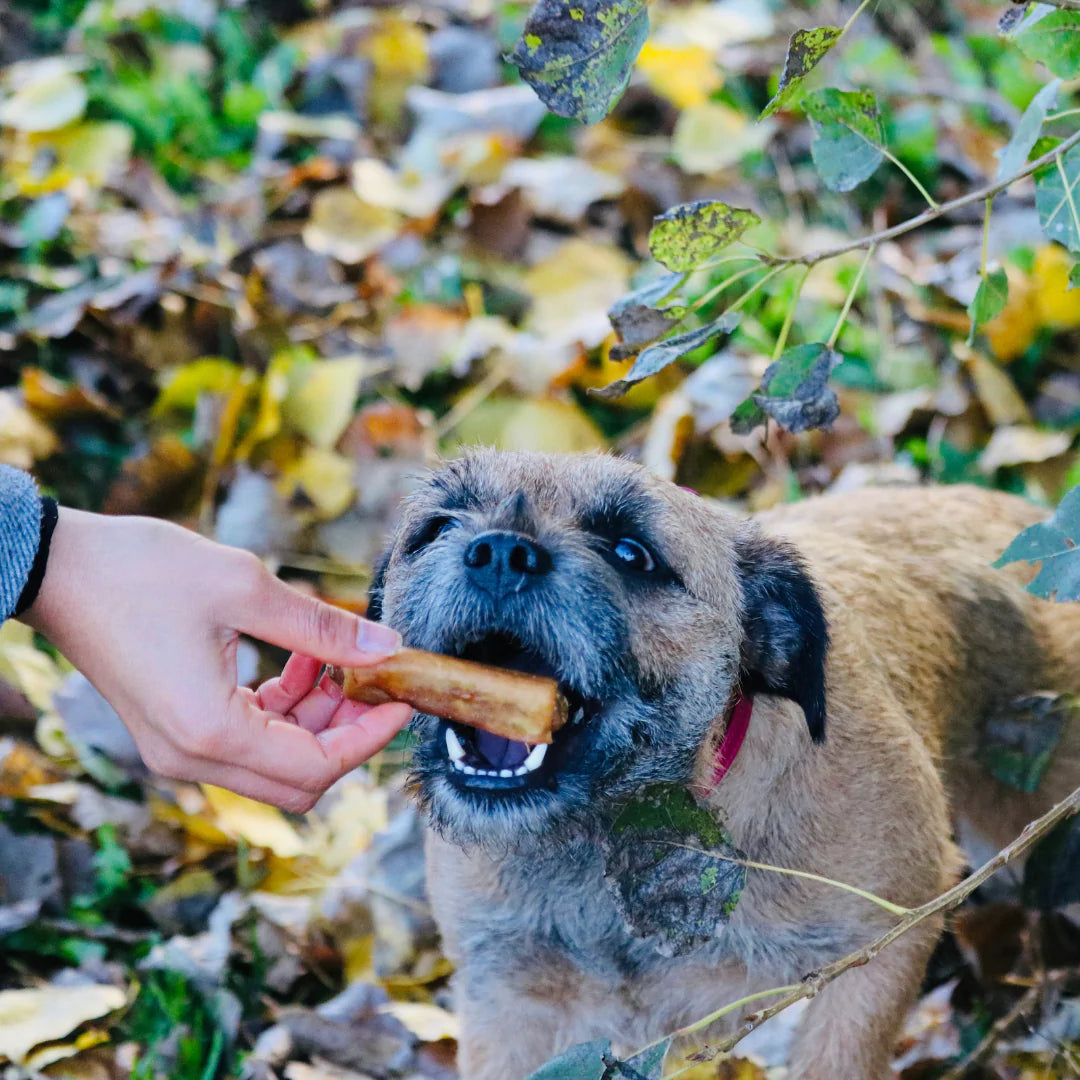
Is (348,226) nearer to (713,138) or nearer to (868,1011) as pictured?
(713,138)

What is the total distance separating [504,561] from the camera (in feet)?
7.06

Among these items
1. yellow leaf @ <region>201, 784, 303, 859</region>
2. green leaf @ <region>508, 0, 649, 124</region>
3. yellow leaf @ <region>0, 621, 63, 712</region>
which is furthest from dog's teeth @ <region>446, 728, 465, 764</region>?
yellow leaf @ <region>0, 621, 63, 712</region>

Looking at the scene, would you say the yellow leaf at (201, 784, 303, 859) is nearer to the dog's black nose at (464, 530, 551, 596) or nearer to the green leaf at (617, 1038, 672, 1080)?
the dog's black nose at (464, 530, 551, 596)

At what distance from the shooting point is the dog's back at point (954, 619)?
2.94m

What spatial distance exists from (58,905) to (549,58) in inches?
94.8

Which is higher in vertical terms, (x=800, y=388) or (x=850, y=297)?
(x=850, y=297)

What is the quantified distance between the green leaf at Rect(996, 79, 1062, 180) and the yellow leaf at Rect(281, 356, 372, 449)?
2.79 metres

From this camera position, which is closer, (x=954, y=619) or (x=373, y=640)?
(x=373, y=640)

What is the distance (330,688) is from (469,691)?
20.7 inches

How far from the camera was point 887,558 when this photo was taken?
125 inches

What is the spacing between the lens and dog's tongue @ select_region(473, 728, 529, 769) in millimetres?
2336

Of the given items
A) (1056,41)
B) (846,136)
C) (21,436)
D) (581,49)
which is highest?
(1056,41)

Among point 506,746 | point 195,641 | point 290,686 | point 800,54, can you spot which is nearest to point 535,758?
point 506,746

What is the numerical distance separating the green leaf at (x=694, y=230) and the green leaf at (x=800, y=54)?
223 mm
